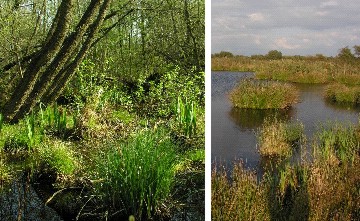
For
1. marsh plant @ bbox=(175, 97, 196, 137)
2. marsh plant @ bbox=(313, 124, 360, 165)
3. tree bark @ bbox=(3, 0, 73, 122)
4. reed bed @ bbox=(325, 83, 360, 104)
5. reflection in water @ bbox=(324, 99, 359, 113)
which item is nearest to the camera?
tree bark @ bbox=(3, 0, 73, 122)

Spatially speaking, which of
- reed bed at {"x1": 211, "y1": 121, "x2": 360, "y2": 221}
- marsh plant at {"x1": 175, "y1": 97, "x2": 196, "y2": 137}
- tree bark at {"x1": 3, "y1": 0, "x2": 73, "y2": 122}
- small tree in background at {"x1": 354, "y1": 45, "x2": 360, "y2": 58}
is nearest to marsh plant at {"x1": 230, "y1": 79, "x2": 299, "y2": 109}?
small tree in background at {"x1": 354, "y1": 45, "x2": 360, "y2": 58}

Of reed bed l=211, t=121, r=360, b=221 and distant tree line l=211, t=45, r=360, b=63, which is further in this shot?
distant tree line l=211, t=45, r=360, b=63

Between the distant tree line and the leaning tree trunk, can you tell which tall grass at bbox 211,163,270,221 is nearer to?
the leaning tree trunk

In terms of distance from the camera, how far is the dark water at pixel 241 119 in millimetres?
4259

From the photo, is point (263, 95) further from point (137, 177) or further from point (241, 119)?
point (137, 177)

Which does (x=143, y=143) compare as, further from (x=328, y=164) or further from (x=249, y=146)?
(x=249, y=146)

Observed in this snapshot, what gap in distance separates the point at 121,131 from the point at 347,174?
1.72 meters

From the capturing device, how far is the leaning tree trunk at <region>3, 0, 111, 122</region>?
8.05ft

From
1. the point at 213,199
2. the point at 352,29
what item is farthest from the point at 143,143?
the point at 352,29

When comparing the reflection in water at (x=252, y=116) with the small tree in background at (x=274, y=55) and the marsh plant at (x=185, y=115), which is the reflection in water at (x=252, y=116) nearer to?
the small tree in background at (x=274, y=55)

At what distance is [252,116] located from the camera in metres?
4.96

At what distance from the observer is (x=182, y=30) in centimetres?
256

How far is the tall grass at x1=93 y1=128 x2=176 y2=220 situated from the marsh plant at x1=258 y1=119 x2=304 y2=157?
69.6 inches

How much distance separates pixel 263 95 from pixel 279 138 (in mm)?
936
